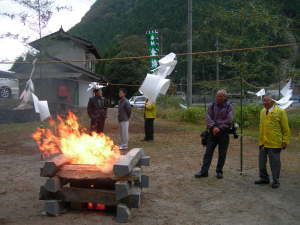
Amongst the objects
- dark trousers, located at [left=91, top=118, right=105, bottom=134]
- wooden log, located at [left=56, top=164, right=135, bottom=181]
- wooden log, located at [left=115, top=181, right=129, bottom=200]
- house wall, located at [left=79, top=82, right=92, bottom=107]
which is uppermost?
house wall, located at [left=79, top=82, right=92, bottom=107]

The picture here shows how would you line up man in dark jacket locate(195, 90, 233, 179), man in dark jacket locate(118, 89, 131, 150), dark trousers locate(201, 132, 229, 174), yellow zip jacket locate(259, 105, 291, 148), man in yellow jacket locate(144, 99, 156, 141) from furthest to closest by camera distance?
man in yellow jacket locate(144, 99, 156, 141)
man in dark jacket locate(118, 89, 131, 150)
dark trousers locate(201, 132, 229, 174)
man in dark jacket locate(195, 90, 233, 179)
yellow zip jacket locate(259, 105, 291, 148)

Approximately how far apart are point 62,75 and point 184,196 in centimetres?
1960

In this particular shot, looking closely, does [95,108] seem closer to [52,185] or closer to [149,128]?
[149,128]

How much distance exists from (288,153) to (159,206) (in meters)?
6.07

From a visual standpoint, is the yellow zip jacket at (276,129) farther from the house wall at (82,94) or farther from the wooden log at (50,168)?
the house wall at (82,94)

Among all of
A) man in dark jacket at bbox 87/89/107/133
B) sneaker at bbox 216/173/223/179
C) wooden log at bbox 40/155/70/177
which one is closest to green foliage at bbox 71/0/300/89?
man in dark jacket at bbox 87/89/107/133

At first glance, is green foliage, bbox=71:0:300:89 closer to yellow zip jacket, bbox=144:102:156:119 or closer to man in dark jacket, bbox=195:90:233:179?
yellow zip jacket, bbox=144:102:156:119

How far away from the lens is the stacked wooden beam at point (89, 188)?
171 inches

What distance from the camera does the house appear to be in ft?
Answer: 70.4

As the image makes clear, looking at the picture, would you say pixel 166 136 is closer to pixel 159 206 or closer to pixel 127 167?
pixel 159 206

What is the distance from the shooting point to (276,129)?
598 cm

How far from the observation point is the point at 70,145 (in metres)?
5.38

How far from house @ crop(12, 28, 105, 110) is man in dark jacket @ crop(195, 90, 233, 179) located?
1259cm

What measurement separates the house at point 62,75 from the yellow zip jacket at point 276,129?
13.6m
